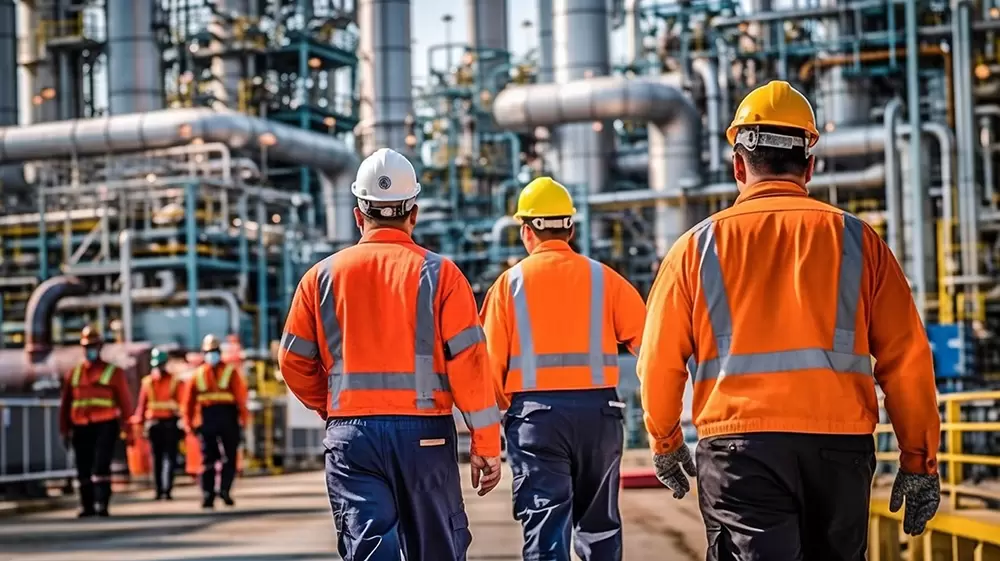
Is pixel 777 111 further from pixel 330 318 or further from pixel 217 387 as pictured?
pixel 217 387

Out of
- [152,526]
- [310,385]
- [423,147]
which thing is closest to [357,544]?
[310,385]

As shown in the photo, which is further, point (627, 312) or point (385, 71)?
point (385, 71)

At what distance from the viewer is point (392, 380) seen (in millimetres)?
6320

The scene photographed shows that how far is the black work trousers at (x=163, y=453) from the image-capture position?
1966cm

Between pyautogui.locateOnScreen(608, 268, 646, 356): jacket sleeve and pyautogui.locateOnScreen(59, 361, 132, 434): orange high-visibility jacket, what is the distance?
29.5 ft

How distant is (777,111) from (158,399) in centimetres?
1569

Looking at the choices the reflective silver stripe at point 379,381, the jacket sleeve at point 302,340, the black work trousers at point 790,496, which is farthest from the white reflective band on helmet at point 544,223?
the black work trousers at point 790,496

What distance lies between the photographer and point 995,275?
29.9 meters

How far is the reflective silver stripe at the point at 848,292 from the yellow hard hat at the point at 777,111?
346 millimetres

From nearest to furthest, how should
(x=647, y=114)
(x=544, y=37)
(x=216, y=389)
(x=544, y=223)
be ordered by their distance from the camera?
(x=544, y=223)
(x=216, y=389)
(x=647, y=114)
(x=544, y=37)

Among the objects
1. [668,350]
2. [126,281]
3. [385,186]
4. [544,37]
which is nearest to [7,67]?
[126,281]

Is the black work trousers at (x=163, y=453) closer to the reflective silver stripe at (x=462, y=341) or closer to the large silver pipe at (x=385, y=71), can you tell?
the reflective silver stripe at (x=462, y=341)

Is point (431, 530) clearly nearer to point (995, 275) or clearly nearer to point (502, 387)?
point (502, 387)

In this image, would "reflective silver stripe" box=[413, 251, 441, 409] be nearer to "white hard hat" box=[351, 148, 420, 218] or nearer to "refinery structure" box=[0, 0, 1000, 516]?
"white hard hat" box=[351, 148, 420, 218]
